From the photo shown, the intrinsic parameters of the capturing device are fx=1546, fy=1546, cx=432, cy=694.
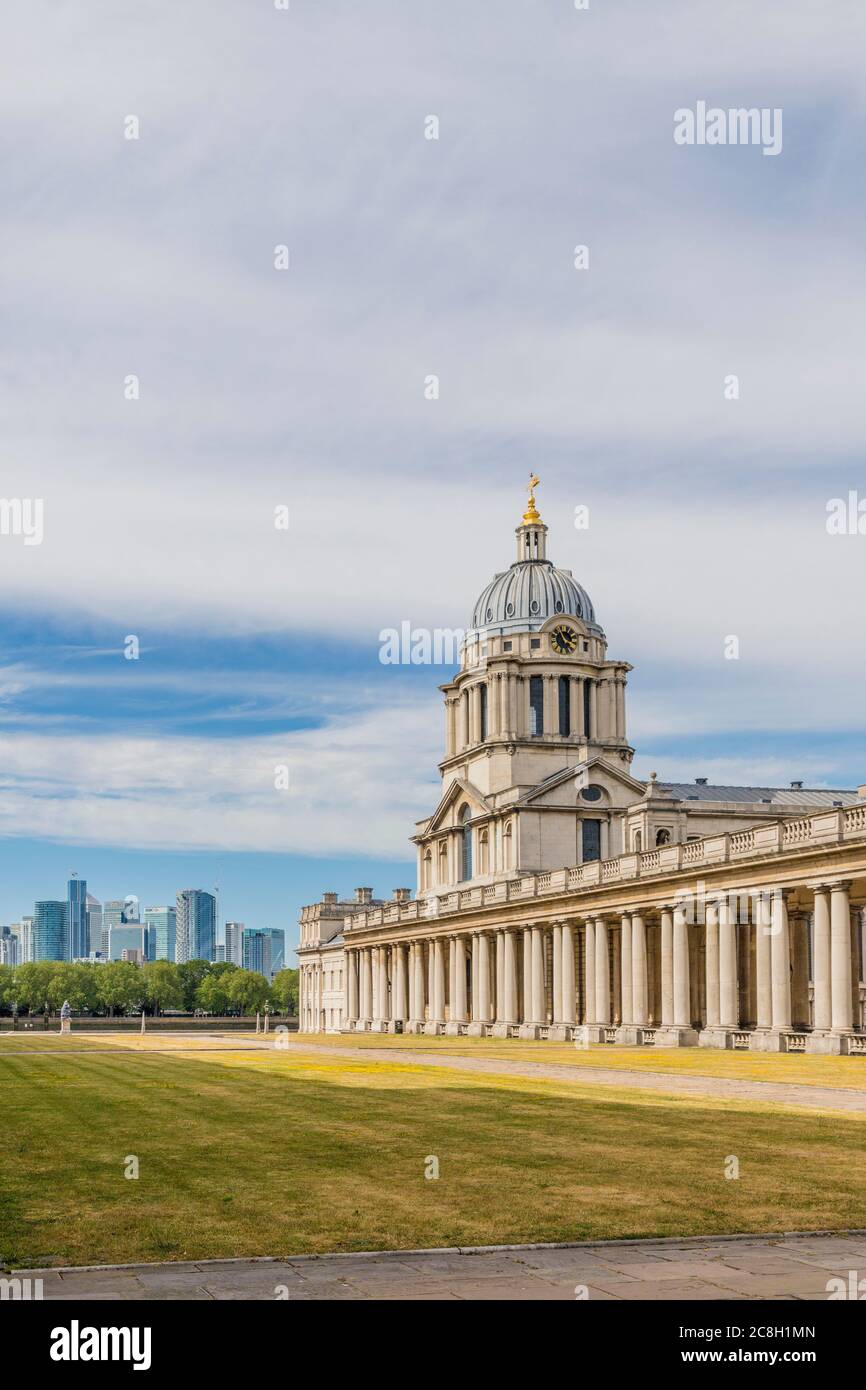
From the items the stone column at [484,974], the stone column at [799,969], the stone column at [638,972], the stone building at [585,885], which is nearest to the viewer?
the stone building at [585,885]

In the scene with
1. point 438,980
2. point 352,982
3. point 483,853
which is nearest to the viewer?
point 438,980

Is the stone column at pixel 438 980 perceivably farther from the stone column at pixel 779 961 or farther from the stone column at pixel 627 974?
the stone column at pixel 779 961

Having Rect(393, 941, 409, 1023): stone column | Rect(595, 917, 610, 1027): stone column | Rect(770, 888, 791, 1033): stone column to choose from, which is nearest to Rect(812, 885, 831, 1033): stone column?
Rect(770, 888, 791, 1033): stone column

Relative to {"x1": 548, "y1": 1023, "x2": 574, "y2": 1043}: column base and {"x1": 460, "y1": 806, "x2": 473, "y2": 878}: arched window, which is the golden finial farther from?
{"x1": 548, "y1": 1023, "x2": 574, "y2": 1043}: column base

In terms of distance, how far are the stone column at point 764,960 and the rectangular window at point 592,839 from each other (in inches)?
1959

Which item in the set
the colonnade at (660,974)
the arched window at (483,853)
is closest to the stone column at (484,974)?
the colonnade at (660,974)

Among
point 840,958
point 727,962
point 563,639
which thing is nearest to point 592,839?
point 563,639

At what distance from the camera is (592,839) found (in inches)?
4857

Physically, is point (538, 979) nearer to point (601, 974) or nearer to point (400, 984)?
point (601, 974)

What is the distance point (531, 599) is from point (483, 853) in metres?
23.2

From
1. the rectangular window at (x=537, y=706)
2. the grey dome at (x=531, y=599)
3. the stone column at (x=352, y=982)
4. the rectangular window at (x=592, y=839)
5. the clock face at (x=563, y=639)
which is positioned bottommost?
the stone column at (x=352, y=982)

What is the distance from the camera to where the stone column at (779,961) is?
6731 centimetres
